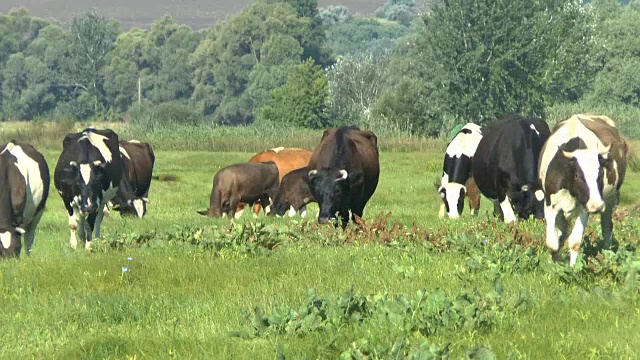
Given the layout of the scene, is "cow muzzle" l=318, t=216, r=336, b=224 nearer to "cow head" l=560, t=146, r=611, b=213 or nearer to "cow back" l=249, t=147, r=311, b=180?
"cow head" l=560, t=146, r=611, b=213

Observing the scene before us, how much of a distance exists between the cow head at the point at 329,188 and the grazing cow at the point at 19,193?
4.61 meters

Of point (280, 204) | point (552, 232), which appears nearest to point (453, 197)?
point (280, 204)

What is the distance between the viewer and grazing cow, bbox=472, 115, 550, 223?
669 inches

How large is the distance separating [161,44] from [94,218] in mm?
166260

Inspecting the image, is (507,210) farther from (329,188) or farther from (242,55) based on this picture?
(242,55)

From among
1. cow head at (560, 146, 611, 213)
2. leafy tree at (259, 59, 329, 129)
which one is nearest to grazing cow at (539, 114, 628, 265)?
cow head at (560, 146, 611, 213)

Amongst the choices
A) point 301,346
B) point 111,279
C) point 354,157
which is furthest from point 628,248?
point 354,157

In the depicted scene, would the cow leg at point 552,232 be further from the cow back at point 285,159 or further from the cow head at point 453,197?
the cow back at point 285,159

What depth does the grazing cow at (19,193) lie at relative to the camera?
14.2 m

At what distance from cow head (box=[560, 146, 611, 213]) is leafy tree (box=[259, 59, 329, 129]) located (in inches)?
3505

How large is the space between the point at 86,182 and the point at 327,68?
96136 mm

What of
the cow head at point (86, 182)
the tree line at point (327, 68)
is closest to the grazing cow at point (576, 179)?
the cow head at point (86, 182)

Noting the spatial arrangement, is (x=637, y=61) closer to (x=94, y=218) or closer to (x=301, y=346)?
(x=94, y=218)

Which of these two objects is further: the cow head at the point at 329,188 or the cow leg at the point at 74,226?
the cow leg at the point at 74,226
